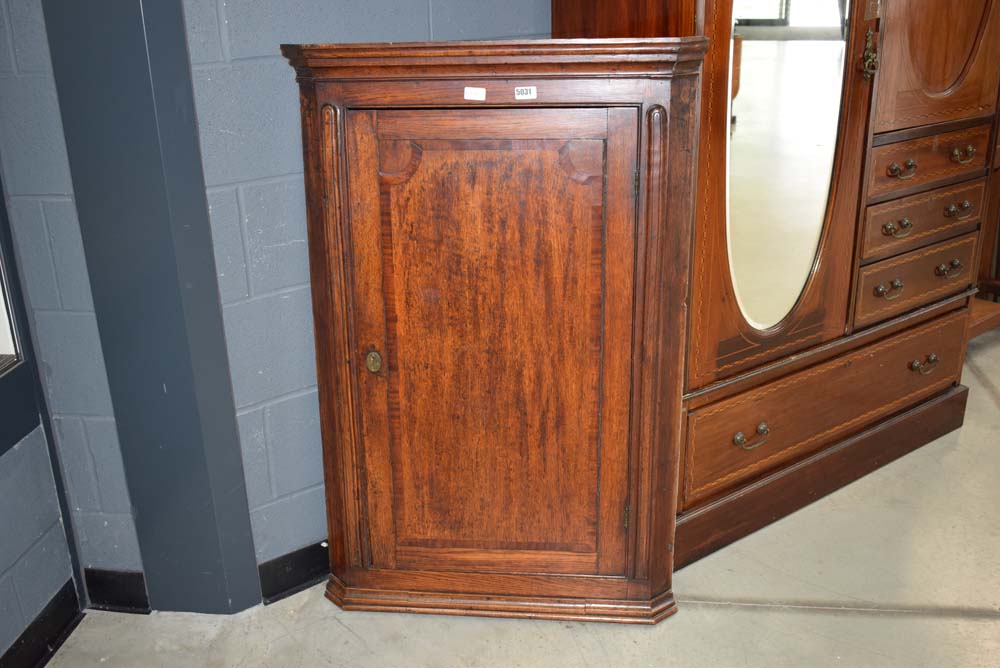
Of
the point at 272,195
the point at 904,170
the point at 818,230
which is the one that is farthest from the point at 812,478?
the point at 272,195

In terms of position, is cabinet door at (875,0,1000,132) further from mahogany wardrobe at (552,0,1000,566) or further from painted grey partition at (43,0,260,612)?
painted grey partition at (43,0,260,612)

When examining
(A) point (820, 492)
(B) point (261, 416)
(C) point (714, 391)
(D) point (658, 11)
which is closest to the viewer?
(D) point (658, 11)

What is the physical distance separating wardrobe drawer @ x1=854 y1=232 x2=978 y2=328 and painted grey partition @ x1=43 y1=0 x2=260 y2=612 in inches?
72.9

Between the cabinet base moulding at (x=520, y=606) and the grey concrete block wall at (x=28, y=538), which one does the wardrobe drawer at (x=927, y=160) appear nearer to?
the cabinet base moulding at (x=520, y=606)

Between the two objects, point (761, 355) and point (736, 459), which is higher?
point (761, 355)

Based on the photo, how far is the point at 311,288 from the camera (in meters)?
2.29

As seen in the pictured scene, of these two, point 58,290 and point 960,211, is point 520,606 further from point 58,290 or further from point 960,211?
point 960,211

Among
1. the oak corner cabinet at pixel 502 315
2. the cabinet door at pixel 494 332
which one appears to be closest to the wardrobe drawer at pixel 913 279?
the oak corner cabinet at pixel 502 315

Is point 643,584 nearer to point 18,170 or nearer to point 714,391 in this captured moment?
point 714,391

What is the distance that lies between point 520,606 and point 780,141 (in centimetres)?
135

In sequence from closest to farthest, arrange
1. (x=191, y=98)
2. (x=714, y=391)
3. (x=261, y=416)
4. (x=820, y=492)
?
1. (x=191, y=98)
2. (x=261, y=416)
3. (x=714, y=391)
4. (x=820, y=492)

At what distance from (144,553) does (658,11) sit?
181 cm

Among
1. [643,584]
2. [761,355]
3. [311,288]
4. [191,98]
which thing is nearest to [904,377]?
[761,355]

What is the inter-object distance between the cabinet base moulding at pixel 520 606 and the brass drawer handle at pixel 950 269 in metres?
1.47
